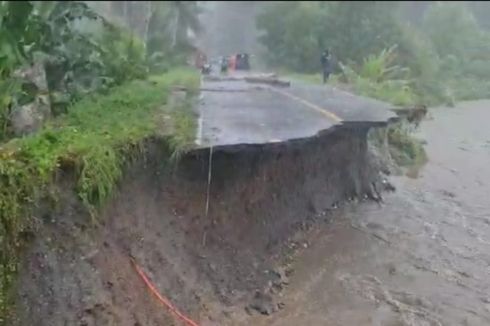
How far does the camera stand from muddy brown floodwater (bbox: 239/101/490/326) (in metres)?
6.60

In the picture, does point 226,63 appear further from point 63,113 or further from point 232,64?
point 63,113

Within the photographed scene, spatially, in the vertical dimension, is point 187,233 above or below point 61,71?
below

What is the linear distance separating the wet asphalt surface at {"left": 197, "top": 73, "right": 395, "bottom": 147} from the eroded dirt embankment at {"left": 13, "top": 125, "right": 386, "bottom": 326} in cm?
18

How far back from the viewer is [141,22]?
21.1m

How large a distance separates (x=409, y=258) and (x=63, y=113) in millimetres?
4492

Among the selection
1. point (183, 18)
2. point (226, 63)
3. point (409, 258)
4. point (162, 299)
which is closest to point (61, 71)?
point (162, 299)

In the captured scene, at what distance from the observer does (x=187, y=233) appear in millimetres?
6777

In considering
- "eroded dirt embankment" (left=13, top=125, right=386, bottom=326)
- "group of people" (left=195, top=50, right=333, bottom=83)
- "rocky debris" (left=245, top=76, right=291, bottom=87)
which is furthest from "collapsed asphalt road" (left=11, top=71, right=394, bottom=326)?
"group of people" (left=195, top=50, right=333, bottom=83)

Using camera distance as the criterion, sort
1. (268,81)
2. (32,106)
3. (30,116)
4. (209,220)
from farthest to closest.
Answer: (268,81)
(32,106)
(30,116)
(209,220)

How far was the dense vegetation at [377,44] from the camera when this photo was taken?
14016 millimetres

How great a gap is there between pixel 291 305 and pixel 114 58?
5.77 m

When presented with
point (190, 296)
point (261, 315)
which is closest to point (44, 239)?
point (190, 296)

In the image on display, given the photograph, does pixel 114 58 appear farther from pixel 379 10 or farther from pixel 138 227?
pixel 379 10

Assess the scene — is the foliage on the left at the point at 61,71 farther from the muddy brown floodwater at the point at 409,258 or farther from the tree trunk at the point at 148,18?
the tree trunk at the point at 148,18
